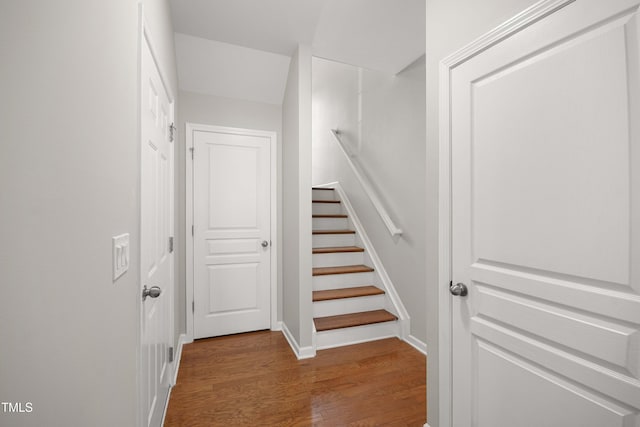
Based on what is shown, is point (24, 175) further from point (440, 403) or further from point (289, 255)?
point (289, 255)

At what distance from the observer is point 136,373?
3.41ft

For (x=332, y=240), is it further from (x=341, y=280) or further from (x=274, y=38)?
(x=274, y=38)

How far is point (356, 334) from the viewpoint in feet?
8.80

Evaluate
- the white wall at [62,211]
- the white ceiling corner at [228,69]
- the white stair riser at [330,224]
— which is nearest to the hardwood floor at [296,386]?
the white wall at [62,211]

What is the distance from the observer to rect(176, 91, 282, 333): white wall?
106 inches

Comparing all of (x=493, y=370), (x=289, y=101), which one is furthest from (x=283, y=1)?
(x=493, y=370)

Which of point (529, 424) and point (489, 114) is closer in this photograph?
point (529, 424)

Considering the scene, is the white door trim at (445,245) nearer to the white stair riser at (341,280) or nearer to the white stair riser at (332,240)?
the white stair riser at (341,280)

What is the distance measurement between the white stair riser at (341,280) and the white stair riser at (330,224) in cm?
81

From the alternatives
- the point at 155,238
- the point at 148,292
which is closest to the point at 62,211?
the point at 148,292

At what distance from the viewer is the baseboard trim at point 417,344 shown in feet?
8.29

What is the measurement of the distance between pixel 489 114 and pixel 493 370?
1065 mm

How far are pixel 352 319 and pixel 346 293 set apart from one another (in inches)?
10.3

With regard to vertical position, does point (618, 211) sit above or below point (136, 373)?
above
